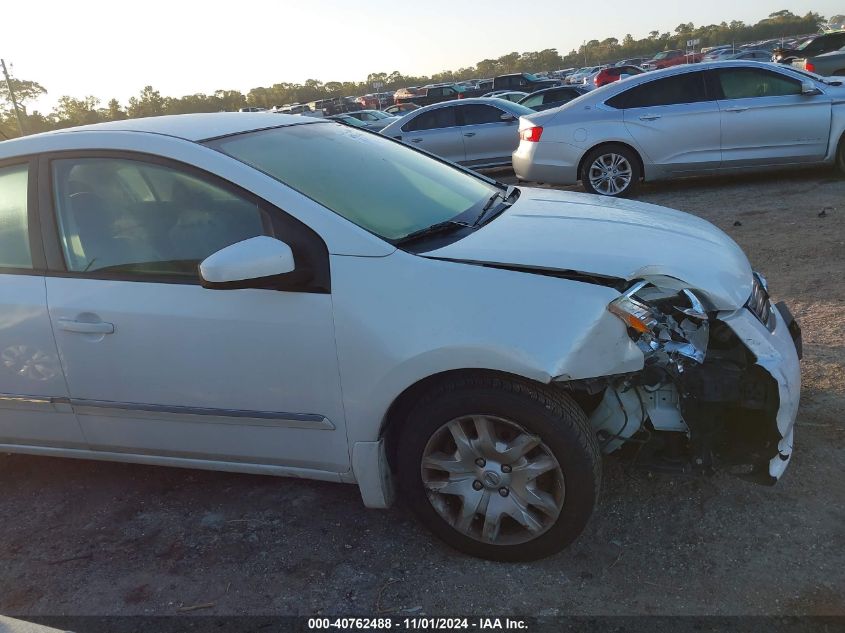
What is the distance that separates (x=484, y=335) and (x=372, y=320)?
1.33 feet

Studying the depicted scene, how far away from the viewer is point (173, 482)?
11.4 ft

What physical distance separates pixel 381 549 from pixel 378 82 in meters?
96.1

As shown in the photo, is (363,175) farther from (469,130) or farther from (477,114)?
(477,114)

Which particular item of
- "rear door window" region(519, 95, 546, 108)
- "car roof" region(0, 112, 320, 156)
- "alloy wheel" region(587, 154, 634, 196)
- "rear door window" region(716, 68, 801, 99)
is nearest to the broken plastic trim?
"car roof" region(0, 112, 320, 156)

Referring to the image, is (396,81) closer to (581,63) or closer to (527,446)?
(581,63)

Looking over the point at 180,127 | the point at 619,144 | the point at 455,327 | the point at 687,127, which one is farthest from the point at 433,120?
the point at 455,327

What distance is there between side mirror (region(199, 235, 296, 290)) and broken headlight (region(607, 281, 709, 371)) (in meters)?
1.18

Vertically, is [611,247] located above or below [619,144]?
above

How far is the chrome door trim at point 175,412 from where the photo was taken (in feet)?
8.91

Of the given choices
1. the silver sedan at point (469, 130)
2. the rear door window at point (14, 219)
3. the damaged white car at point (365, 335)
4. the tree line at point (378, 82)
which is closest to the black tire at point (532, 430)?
the damaged white car at point (365, 335)

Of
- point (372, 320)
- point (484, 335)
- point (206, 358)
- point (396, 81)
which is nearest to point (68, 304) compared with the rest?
point (206, 358)

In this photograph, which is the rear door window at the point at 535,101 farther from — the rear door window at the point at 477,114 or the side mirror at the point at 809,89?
the side mirror at the point at 809,89

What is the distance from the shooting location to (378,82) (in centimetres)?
9344

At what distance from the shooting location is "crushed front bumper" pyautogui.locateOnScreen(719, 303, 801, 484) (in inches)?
102
